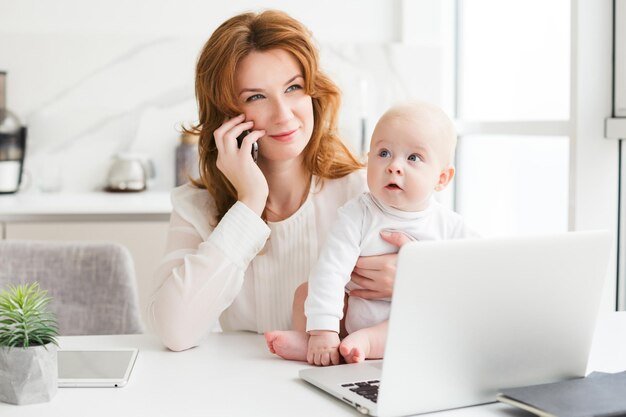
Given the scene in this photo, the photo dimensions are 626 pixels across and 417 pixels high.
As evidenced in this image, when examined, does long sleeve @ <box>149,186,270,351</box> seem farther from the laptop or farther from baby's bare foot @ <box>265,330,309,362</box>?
the laptop

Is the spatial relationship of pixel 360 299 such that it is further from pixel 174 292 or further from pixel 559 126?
pixel 559 126

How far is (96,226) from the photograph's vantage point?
3.03 metres

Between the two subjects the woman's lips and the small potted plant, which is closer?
the small potted plant

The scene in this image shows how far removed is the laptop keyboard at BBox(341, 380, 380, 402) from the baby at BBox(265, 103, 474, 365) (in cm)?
11

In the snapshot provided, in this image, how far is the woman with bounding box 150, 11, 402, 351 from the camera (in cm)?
154

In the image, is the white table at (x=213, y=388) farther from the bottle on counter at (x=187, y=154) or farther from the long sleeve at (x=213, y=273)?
the bottle on counter at (x=187, y=154)

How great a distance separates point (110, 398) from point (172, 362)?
21 cm

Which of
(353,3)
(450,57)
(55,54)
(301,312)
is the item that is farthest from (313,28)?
(301,312)

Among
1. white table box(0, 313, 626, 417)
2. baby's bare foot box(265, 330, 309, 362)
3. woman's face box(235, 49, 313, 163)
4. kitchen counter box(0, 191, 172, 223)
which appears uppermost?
woman's face box(235, 49, 313, 163)

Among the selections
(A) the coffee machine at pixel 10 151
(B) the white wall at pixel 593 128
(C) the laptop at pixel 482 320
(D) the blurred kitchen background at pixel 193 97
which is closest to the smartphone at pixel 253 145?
(C) the laptop at pixel 482 320

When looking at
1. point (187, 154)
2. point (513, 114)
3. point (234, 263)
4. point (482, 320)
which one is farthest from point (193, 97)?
point (482, 320)

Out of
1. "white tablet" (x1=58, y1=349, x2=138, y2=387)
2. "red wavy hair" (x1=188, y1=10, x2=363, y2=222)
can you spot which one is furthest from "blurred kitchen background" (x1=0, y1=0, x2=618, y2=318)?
"white tablet" (x1=58, y1=349, x2=138, y2=387)

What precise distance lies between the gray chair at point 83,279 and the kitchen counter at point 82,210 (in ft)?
3.44

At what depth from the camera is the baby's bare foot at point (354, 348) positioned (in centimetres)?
129
